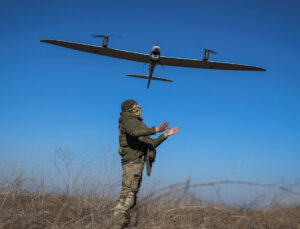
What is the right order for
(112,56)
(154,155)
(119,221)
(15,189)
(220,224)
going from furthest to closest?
(112,56)
(154,155)
(15,189)
(119,221)
(220,224)

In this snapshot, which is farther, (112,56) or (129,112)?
(112,56)

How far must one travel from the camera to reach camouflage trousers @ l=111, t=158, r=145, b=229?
13.7ft

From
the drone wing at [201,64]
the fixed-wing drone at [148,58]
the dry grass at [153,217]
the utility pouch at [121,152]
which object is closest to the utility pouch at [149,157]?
the utility pouch at [121,152]

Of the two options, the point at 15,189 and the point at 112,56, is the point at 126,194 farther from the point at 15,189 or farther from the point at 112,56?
the point at 112,56

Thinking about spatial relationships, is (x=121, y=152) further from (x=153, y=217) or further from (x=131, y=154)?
(x=153, y=217)

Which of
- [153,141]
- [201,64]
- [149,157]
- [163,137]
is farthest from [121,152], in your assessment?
[201,64]

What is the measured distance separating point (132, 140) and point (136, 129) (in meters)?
0.45

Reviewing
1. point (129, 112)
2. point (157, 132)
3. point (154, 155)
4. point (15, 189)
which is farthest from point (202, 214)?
point (15, 189)

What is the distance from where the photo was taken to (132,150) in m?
4.54

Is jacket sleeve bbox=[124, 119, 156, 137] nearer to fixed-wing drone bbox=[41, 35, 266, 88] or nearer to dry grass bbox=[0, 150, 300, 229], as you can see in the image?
dry grass bbox=[0, 150, 300, 229]

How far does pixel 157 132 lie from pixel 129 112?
3.01 ft

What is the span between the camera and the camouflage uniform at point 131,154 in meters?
4.17

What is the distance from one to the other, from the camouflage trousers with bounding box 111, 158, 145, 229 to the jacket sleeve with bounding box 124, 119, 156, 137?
1.76 ft

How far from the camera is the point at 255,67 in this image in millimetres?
24094
